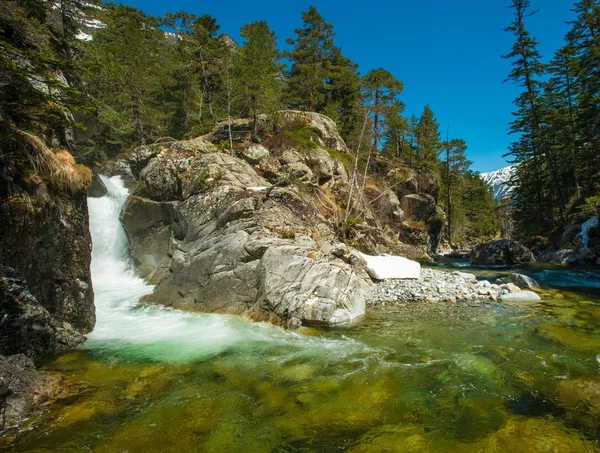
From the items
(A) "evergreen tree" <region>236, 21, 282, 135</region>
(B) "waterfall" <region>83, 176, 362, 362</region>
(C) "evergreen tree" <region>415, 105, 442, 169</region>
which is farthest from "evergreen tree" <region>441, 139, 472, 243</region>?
(B) "waterfall" <region>83, 176, 362, 362</region>

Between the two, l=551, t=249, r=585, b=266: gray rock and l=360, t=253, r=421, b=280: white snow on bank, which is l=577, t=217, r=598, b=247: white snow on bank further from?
l=360, t=253, r=421, b=280: white snow on bank

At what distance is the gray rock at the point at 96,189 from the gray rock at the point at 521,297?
27.4 m

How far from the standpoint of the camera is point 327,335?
29.7 feet

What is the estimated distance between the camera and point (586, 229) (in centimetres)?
2431

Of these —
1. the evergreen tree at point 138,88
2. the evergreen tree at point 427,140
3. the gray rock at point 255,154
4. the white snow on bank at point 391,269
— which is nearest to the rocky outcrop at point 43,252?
the white snow on bank at point 391,269

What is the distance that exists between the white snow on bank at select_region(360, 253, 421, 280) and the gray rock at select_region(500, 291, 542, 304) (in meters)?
3.92

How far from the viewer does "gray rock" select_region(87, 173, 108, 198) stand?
2350cm

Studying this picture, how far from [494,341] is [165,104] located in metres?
34.2

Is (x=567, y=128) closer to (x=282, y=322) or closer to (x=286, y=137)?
(x=286, y=137)

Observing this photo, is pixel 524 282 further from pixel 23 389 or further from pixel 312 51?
pixel 312 51

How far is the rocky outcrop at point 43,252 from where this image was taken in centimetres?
682

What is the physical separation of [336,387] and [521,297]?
36.3 feet

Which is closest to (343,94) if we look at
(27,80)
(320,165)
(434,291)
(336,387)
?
(320,165)

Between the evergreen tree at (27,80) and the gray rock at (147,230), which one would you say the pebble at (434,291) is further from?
the gray rock at (147,230)
